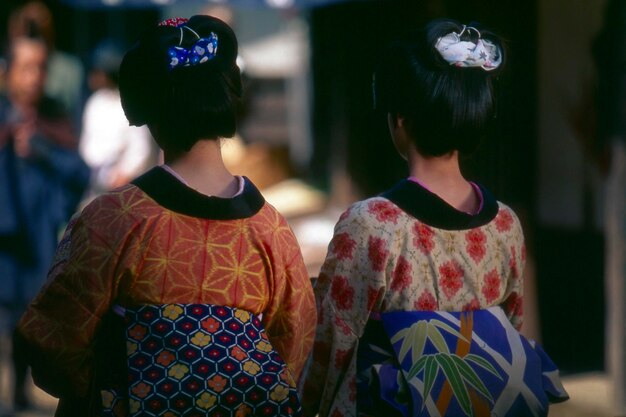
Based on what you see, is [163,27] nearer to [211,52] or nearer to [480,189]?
[211,52]

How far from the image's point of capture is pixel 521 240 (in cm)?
389

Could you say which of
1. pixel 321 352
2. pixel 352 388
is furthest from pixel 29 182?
pixel 352 388

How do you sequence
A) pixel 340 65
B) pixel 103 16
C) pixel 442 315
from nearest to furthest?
pixel 442 315 → pixel 340 65 → pixel 103 16

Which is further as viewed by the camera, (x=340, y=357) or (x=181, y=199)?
(x=340, y=357)

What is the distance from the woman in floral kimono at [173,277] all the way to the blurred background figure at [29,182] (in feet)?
13.6

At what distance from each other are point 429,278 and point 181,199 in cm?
84

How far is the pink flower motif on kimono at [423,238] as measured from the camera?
362cm

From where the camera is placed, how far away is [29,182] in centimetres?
738

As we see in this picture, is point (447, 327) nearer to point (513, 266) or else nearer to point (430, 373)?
point (430, 373)

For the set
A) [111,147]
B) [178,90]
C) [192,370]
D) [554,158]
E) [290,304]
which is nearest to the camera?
[192,370]

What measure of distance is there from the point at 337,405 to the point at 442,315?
17.5 inches

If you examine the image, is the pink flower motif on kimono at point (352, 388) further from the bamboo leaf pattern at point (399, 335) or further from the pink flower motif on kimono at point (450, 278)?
the pink flower motif on kimono at point (450, 278)

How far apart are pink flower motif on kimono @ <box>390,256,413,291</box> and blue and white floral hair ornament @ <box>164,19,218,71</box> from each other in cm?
85

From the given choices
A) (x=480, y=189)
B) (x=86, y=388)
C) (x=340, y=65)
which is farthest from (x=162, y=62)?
(x=340, y=65)
